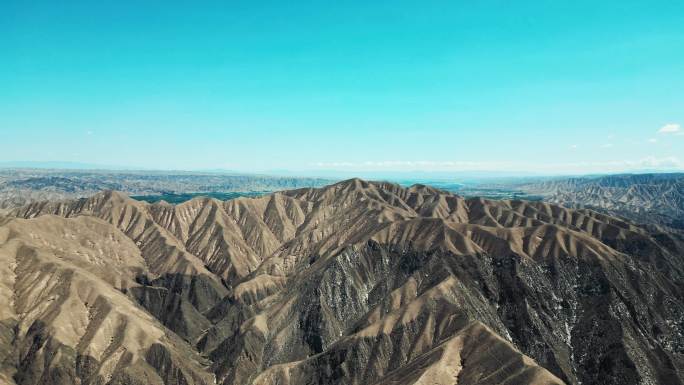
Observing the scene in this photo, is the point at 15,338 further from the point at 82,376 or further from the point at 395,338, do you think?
the point at 395,338

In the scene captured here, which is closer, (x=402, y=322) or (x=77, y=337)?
(x=402, y=322)

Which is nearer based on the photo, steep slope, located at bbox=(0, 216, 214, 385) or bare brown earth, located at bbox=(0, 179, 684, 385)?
bare brown earth, located at bbox=(0, 179, 684, 385)

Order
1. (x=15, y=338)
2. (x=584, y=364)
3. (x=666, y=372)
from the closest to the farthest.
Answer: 1. (x=666, y=372)
2. (x=584, y=364)
3. (x=15, y=338)

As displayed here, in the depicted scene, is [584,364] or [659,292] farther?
[659,292]

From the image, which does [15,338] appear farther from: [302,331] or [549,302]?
[549,302]

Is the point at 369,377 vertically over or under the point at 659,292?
under

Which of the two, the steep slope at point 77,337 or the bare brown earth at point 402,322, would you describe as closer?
the bare brown earth at point 402,322

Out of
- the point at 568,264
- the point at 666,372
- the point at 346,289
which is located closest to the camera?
the point at 666,372

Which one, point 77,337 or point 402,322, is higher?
point 402,322

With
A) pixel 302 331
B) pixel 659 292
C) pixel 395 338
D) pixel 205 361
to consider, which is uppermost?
pixel 659 292

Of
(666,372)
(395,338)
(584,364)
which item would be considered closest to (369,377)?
(395,338)
